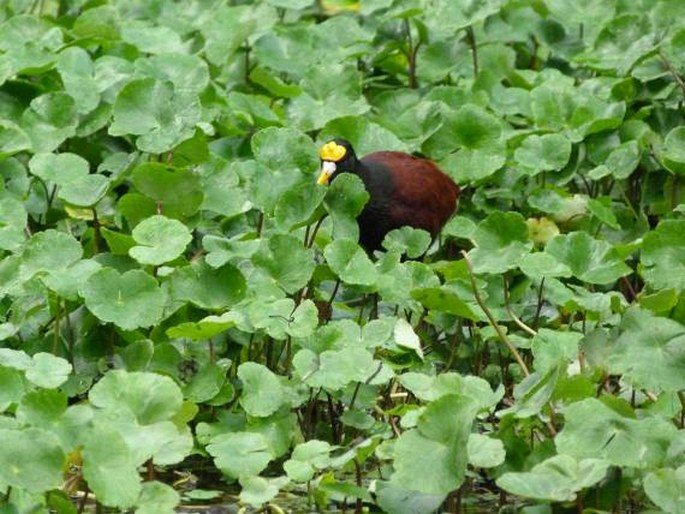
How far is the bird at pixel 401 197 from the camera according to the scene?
675 centimetres

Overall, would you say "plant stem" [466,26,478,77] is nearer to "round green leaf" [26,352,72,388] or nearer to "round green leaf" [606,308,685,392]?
"round green leaf" [606,308,685,392]

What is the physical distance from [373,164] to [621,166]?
0.91 m

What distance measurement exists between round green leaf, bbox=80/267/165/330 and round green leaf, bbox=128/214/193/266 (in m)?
0.08

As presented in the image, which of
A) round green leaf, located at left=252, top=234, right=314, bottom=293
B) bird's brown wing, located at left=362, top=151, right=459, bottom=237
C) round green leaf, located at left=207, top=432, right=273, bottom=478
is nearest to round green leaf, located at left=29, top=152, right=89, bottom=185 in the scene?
round green leaf, located at left=252, top=234, right=314, bottom=293

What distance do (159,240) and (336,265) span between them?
530mm

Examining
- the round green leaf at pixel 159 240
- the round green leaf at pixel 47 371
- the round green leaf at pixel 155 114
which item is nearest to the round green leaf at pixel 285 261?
the round green leaf at pixel 159 240

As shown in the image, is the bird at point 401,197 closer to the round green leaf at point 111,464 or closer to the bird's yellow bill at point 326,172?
the bird's yellow bill at point 326,172

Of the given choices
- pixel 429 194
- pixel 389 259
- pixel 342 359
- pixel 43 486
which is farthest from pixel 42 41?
pixel 43 486

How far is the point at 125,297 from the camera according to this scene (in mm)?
5266

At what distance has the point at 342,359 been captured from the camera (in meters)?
5.03

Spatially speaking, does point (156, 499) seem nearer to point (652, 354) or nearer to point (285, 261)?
point (285, 261)

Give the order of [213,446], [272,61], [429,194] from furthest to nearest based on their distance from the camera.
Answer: [272,61]
[429,194]
[213,446]

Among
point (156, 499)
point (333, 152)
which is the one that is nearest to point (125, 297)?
point (156, 499)

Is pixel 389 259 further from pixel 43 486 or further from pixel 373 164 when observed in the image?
pixel 43 486
